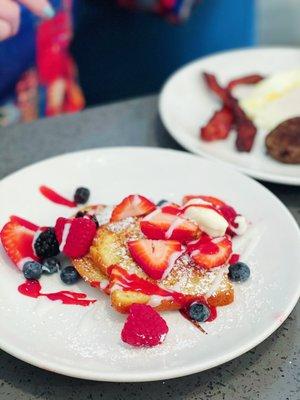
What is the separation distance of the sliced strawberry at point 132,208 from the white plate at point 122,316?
0.42ft

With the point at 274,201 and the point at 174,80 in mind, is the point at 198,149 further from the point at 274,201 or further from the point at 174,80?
the point at 174,80

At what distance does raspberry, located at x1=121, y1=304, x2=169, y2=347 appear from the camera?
873mm

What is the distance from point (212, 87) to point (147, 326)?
99 cm

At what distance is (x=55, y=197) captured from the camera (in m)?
1.25

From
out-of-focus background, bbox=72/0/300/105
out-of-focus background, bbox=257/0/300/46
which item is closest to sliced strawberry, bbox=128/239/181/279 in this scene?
out-of-focus background, bbox=72/0/300/105

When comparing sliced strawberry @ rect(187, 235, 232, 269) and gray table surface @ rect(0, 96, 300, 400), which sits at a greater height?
sliced strawberry @ rect(187, 235, 232, 269)

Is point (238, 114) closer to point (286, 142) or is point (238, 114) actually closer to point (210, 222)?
point (286, 142)

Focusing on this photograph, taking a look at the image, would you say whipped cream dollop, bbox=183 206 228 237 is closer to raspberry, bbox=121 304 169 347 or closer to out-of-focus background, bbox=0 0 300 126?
raspberry, bbox=121 304 169 347

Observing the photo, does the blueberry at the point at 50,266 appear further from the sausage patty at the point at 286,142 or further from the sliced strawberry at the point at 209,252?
the sausage patty at the point at 286,142

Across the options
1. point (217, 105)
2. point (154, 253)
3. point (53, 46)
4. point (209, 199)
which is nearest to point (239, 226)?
point (209, 199)

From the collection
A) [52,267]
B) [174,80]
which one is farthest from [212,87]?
[52,267]

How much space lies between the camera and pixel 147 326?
879mm

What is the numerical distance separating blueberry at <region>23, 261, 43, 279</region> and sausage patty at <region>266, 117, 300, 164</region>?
25.9 inches

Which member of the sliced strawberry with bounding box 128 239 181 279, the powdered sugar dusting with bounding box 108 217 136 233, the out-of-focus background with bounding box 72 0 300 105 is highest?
the sliced strawberry with bounding box 128 239 181 279
